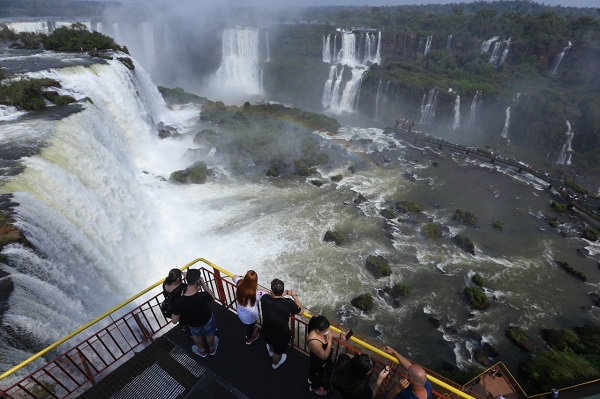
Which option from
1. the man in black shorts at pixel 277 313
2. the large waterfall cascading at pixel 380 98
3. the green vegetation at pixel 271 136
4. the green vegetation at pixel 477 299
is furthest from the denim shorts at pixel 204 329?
the large waterfall cascading at pixel 380 98

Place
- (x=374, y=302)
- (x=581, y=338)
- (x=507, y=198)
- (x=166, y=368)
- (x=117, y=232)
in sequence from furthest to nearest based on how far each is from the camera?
1. (x=507, y=198)
2. (x=374, y=302)
3. (x=581, y=338)
4. (x=117, y=232)
5. (x=166, y=368)

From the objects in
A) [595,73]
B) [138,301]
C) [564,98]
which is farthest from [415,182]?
[595,73]

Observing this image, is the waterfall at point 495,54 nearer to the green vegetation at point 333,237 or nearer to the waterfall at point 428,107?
the waterfall at point 428,107

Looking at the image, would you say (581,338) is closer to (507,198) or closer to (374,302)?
(374,302)

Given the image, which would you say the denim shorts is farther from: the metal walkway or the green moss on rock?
the green moss on rock

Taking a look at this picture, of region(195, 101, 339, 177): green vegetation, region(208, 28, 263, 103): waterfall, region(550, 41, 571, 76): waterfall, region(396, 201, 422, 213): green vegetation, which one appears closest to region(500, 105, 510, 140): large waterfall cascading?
region(550, 41, 571, 76): waterfall

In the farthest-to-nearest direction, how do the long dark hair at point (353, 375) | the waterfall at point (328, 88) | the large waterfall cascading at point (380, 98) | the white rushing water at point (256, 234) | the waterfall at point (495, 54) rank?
the waterfall at point (495, 54) < the waterfall at point (328, 88) < the large waterfall cascading at point (380, 98) < the white rushing water at point (256, 234) < the long dark hair at point (353, 375)
